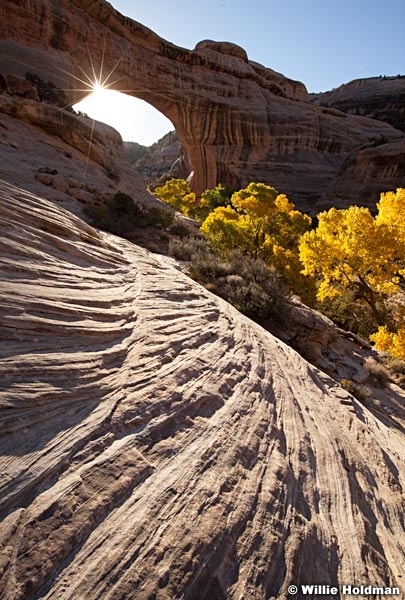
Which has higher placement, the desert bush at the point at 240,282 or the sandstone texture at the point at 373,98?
the sandstone texture at the point at 373,98

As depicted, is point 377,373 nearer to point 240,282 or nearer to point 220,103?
point 240,282

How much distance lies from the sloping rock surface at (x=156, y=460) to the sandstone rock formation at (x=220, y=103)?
89.6 ft

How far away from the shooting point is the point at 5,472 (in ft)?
5.57

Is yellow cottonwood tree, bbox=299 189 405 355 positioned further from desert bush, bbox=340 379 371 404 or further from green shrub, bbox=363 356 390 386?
desert bush, bbox=340 379 371 404

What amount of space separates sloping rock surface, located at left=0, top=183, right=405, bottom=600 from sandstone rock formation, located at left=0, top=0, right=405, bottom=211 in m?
27.3

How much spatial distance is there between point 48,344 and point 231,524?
196cm

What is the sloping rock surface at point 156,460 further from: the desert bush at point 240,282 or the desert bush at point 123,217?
the desert bush at point 123,217

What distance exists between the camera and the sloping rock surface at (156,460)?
65.5 inches

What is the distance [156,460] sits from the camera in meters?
2.22

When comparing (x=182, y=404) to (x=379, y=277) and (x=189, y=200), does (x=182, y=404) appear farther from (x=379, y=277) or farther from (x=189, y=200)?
(x=189, y=200)

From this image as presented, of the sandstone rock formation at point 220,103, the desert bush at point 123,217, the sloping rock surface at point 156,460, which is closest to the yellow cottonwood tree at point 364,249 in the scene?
the sloping rock surface at point 156,460

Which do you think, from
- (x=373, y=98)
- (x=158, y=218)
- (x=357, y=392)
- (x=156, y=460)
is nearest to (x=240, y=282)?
(x=357, y=392)

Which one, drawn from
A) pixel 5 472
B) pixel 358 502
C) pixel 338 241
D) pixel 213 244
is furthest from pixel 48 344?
pixel 213 244

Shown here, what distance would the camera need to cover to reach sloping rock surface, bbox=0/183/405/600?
1663 millimetres
